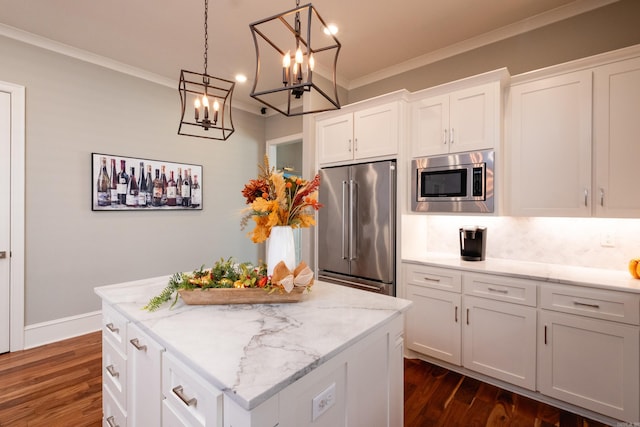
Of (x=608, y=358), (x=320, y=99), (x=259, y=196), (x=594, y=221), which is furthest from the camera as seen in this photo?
(x=320, y=99)

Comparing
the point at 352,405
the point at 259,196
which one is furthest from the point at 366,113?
the point at 352,405

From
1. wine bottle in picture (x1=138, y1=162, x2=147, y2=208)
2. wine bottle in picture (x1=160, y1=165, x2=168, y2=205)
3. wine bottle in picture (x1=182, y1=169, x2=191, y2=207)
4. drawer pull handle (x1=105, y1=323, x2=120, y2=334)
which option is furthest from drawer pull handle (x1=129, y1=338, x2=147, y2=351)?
wine bottle in picture (x1=182, y1=169, x2=191, y2=207)

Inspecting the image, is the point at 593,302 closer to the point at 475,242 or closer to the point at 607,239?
the point at 607,239

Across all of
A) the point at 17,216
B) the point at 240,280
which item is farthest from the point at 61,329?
the point at 240,280

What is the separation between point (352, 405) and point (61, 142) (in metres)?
3.61

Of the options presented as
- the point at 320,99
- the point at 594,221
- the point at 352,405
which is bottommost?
the point at 352,405

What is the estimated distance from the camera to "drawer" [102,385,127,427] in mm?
1465

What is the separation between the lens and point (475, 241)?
265 centimetres

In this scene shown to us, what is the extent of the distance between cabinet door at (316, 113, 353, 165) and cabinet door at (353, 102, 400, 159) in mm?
75

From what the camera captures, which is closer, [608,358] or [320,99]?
[608,358]

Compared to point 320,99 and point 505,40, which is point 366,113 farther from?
point 505,40

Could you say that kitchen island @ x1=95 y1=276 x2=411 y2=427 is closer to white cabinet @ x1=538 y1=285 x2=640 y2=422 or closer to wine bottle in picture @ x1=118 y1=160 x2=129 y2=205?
white cabinet @ x1=538 y1=285 x2=640 y2=422

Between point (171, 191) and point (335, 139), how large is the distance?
7.18ft

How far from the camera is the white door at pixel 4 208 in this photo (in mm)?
2738
